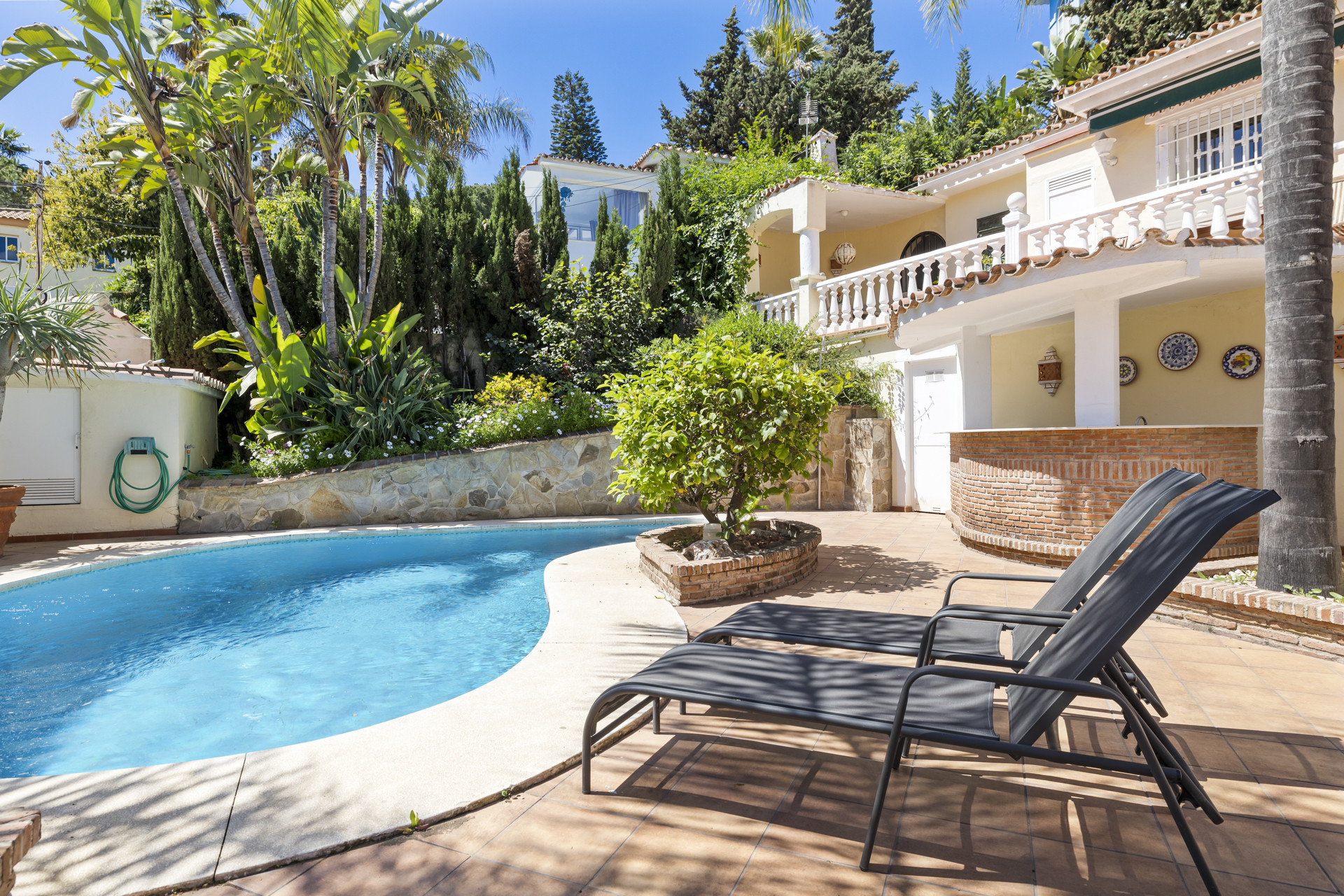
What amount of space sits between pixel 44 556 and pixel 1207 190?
1417 centimetres

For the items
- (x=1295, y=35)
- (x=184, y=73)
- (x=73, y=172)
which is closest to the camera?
(x=1295, y=35)

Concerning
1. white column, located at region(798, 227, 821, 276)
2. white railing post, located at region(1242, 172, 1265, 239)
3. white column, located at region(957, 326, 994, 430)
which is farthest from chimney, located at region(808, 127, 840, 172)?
white railing post, located at region(1242, 172, 1265, 239)

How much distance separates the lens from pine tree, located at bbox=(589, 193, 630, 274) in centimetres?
1581

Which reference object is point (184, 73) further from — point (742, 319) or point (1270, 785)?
point (1270, 785)

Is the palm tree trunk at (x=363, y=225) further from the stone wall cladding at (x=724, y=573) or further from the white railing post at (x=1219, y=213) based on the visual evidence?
the white railing post at (x=1219, y=213)

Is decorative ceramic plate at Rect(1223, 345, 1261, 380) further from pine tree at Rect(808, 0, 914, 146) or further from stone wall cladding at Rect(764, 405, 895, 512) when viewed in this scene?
pine tree at Rect(808, 0, 914, 146)

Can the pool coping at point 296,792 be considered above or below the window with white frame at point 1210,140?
below

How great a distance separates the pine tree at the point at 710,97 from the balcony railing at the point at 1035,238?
21985 mm

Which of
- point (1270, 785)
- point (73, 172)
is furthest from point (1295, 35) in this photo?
point (73, 172)

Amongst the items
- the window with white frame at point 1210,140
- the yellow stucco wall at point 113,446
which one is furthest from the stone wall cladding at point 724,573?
the window with white frame at point 1210,140

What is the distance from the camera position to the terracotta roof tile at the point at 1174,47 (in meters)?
9.82

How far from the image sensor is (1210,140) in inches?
432

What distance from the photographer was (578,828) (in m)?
2.51

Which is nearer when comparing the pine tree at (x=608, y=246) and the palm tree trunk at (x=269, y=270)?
the palm tree trunk at (x=269, y=270)
